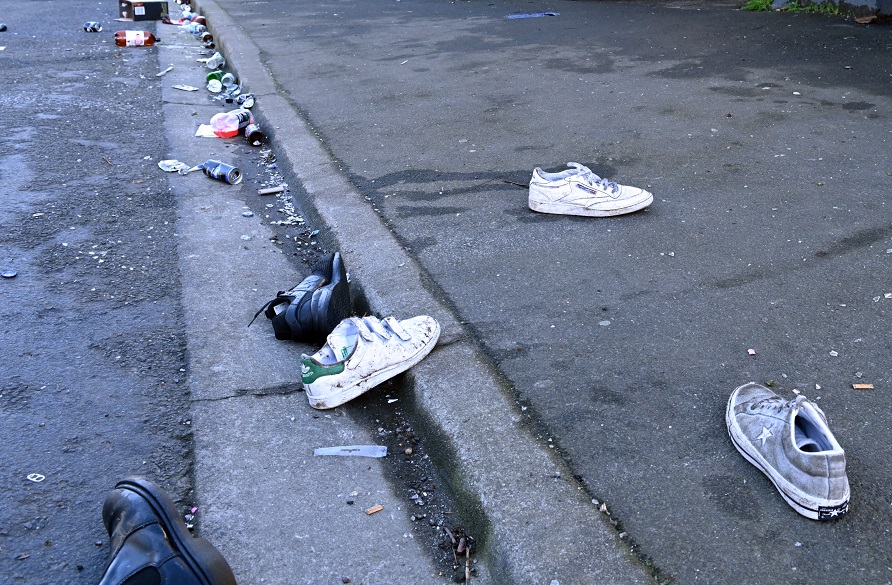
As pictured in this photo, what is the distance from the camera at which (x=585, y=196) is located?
12.7 feet

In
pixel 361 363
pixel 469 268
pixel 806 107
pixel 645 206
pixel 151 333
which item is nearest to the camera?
pixel 361 363

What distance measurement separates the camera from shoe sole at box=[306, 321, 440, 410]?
2.72 meters

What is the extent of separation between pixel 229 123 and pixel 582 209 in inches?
124

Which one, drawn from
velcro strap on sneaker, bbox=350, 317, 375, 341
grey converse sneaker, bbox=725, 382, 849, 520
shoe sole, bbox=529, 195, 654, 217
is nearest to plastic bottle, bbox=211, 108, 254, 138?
shoe sole, bbox=529, 195, 654, 217

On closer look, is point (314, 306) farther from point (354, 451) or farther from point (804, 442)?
point (804, 442)

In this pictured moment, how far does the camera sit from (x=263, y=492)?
235 centimetres

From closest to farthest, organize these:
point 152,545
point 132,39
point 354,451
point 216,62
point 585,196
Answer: point 152,545
point 354,451
point 585,196
point 216,62
point 132,39

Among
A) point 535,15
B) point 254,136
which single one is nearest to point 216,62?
point 254,136

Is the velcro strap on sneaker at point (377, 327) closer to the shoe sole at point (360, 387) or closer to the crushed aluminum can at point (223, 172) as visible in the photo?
the shoe sole at point (360, 387)

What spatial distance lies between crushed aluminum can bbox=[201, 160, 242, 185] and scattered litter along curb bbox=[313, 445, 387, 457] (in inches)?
109

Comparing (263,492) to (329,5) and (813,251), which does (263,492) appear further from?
(329,5)

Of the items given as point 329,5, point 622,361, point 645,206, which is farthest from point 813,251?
point 329,5

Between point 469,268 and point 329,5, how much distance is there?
932 cm

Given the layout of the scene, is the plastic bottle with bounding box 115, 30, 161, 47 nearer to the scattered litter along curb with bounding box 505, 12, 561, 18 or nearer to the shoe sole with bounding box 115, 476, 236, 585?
the scattered litter along curb with bounding box 505, 12, 561, 18
